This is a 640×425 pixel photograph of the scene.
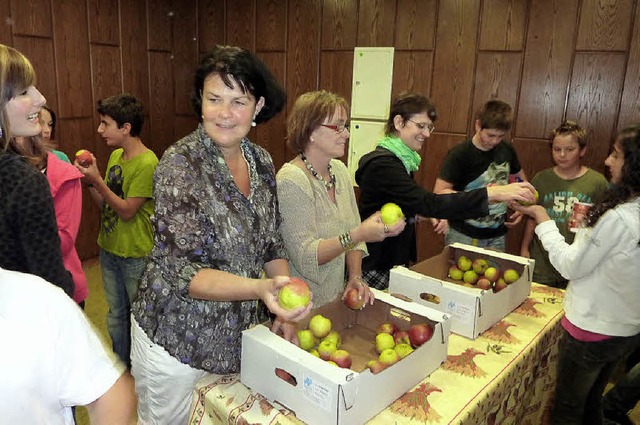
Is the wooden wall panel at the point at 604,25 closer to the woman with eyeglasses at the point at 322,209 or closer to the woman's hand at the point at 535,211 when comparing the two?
the woman's hand at the point at 535,211

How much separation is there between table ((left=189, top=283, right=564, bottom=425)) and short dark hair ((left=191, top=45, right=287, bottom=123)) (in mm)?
829

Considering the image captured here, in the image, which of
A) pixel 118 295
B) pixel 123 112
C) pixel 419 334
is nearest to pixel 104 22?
pixel 123 112

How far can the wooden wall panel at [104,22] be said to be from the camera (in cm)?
454

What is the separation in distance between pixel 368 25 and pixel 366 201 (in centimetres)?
268

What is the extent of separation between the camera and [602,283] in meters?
1.75

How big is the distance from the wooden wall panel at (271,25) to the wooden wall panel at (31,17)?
1897 mm

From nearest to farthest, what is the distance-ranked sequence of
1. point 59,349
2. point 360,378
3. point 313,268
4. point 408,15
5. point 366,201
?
point 59,349
point 360,378
point 313,268
point 366,201
point 408,15

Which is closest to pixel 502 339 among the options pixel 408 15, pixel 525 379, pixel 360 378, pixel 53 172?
pixel 525 379

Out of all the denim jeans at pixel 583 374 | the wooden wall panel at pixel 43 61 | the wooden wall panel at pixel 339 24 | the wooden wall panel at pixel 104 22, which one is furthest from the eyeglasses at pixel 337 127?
the wooden wall panel at pixel 104 22

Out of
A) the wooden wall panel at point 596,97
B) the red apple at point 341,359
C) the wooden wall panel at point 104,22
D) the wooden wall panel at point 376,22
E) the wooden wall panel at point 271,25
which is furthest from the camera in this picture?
the wooden wall panel at point 271,25

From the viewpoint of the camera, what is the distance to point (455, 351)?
1.59m

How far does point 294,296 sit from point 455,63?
345 centimetres

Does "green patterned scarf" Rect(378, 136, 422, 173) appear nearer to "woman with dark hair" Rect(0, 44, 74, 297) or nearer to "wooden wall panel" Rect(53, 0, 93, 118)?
"woman with dark hair" Rect(0, 44, 74, 297)

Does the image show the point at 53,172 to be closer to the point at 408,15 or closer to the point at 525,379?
the point at 525,379
